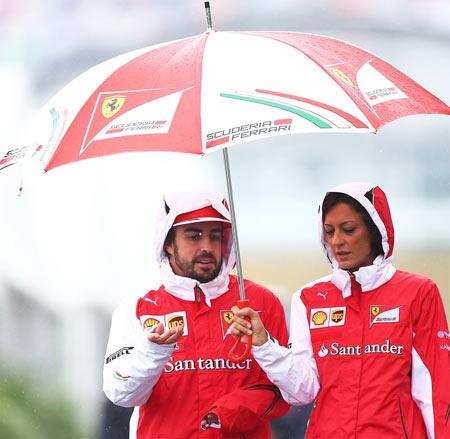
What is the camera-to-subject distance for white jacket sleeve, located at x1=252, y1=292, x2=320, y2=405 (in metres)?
3.88

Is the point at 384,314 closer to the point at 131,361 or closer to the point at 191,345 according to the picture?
the point at 191,345

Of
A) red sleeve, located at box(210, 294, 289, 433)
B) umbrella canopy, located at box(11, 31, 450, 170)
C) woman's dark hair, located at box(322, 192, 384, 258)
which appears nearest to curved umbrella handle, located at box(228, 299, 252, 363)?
red sleeve, located at box(210, 294, 289, 433)

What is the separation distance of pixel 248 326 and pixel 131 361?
16.7 inches

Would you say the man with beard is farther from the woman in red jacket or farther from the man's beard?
the woman in red jacket

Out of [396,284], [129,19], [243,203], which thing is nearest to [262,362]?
[396,284]

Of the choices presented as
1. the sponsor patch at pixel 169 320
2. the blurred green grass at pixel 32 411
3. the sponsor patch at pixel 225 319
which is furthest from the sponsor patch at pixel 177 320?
the blurred green grass at pixel 32 411

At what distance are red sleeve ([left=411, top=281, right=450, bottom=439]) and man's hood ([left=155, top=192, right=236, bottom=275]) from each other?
2.19 ft

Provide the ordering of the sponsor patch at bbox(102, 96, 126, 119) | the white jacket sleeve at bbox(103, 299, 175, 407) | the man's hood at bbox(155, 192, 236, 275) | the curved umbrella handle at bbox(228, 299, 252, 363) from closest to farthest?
the sponsor patch at bbox(102, 96, 126, 119)
the curved umbrella handle at bbox(228, 299, 252, 363)
the white jacket sleeve at bbox(103, 299, 175, 407)
the man's hood at bbox(155, 192, 236, 275)

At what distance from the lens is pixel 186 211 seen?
423 centimetres

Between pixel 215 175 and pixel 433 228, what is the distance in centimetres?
96

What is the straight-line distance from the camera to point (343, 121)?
11.0ft

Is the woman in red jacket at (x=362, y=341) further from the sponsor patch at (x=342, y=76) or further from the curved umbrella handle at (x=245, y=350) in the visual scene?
the sponsor patch at (x=342, y=76)

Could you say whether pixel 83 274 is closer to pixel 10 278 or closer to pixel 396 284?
pixel 10 278

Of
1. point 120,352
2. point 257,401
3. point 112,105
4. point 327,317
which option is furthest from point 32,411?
point 112,105
